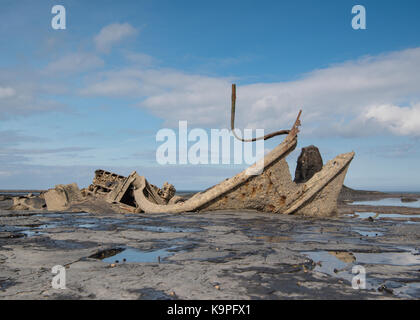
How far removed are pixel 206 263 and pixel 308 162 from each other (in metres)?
30.1

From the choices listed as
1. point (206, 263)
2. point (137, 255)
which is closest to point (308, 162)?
point (137, 255)

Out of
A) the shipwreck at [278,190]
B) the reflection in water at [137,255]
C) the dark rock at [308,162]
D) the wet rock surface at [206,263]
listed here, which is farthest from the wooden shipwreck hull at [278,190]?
the dark rock at [308,162]

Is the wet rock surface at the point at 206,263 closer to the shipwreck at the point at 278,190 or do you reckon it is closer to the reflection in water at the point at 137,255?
the reflection in water at the point at 137,255

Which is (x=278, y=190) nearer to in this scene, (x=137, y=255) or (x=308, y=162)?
(x=137, y=255)

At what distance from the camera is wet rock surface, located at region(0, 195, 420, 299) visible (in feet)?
8.61

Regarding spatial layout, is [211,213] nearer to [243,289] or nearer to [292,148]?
[292,148]

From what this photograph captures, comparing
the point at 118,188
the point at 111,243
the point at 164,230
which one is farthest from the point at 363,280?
the point at 118,188

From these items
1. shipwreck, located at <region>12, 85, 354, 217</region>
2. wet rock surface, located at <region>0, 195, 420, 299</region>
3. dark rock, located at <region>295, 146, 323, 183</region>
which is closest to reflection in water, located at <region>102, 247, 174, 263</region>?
wet rock surface, located at <region>0, 195, 420, 299</region>

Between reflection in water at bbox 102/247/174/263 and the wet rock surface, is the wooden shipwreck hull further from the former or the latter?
reflection in water at bbox 102/247/174/263

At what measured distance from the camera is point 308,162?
106 ft

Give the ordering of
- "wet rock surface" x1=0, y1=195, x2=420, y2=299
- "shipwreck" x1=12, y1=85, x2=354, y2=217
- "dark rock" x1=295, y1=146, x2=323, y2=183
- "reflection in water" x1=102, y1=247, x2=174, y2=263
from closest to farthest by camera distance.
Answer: "wet rock surface" x1=0, y1=195, x2=420, y2=299 → "reflection in water" x1=102, y1=247, x2=174, y2=263 → "shipwreck" x1=12, y1=85, x2=354, y2=217 → "dark rock" x1=295, y1=146, x2=323, y2=183

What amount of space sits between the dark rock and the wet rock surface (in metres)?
26.4

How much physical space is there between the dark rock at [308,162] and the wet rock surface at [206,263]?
2645cm

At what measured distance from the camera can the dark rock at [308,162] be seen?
3200 cm
